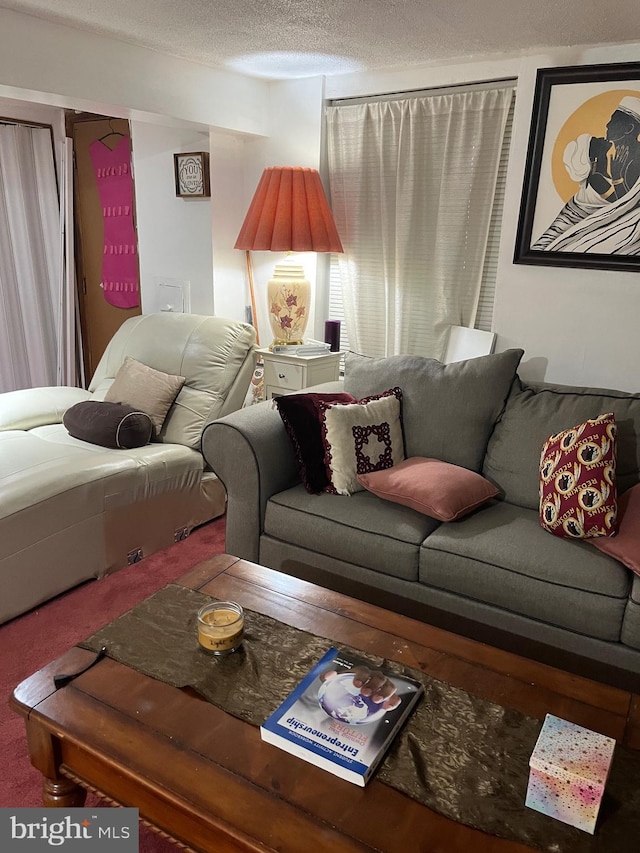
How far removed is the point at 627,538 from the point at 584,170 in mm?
1614

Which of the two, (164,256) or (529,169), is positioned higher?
(529,169)

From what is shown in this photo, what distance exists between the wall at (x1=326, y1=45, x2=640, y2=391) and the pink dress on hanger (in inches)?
77.1

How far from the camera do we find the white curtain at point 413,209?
120 inches

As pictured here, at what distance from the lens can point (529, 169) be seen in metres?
2.80

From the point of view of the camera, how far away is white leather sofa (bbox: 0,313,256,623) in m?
2.34

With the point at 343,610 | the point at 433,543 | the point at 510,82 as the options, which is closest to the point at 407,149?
the point at 510,82

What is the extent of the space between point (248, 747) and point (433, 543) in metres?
1.04

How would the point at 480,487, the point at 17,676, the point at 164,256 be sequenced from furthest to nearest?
the point at 164,256
the point at 480,487
the point at 17,676

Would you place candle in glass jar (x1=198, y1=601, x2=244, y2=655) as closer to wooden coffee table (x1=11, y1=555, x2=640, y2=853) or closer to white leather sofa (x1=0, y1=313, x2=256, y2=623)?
wooden coffee table (x1=11, y1=555, x2=640, y2=853)

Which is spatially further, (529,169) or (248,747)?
(529,169)

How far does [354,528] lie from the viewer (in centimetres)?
222

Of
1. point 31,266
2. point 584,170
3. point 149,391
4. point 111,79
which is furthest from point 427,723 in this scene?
point 31,266

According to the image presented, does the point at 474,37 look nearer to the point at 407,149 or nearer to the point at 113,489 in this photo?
the point at 407,149

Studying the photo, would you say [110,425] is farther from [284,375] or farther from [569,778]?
[569,778]
